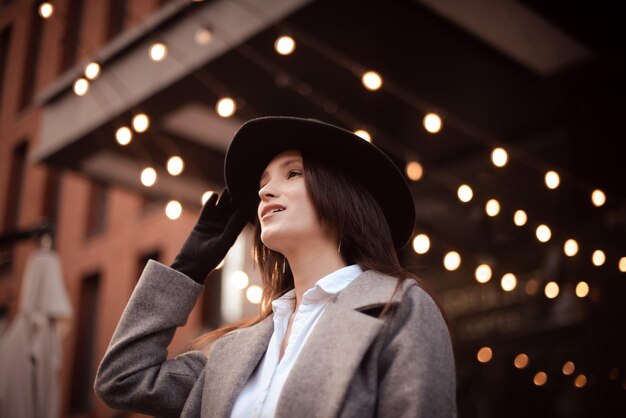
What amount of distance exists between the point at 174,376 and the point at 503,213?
5.06 m

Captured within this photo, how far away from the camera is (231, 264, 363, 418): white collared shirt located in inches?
79.1

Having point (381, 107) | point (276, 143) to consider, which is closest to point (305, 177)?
point (276, 143)

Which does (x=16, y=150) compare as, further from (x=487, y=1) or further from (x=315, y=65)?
(x=487, y=1)

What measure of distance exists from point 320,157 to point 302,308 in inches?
21.1

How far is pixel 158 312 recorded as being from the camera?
2.32m

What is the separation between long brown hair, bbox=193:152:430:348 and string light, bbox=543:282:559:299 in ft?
15.5

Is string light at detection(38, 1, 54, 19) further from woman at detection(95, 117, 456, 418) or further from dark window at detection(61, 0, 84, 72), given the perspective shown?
dark window at detection(61, 0, 84, 72)

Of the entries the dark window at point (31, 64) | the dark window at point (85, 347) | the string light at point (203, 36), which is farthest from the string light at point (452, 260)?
the dark window at point (31, 64)

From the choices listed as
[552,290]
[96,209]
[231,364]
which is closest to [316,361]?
[231,364]

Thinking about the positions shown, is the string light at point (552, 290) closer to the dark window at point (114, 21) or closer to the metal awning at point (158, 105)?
the metal awning at point (158, 105)

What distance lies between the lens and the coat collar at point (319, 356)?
1838 mm

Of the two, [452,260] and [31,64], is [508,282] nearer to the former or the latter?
[452,260]

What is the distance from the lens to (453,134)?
23.7 feet

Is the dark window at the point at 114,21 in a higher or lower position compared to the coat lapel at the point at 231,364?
higher
